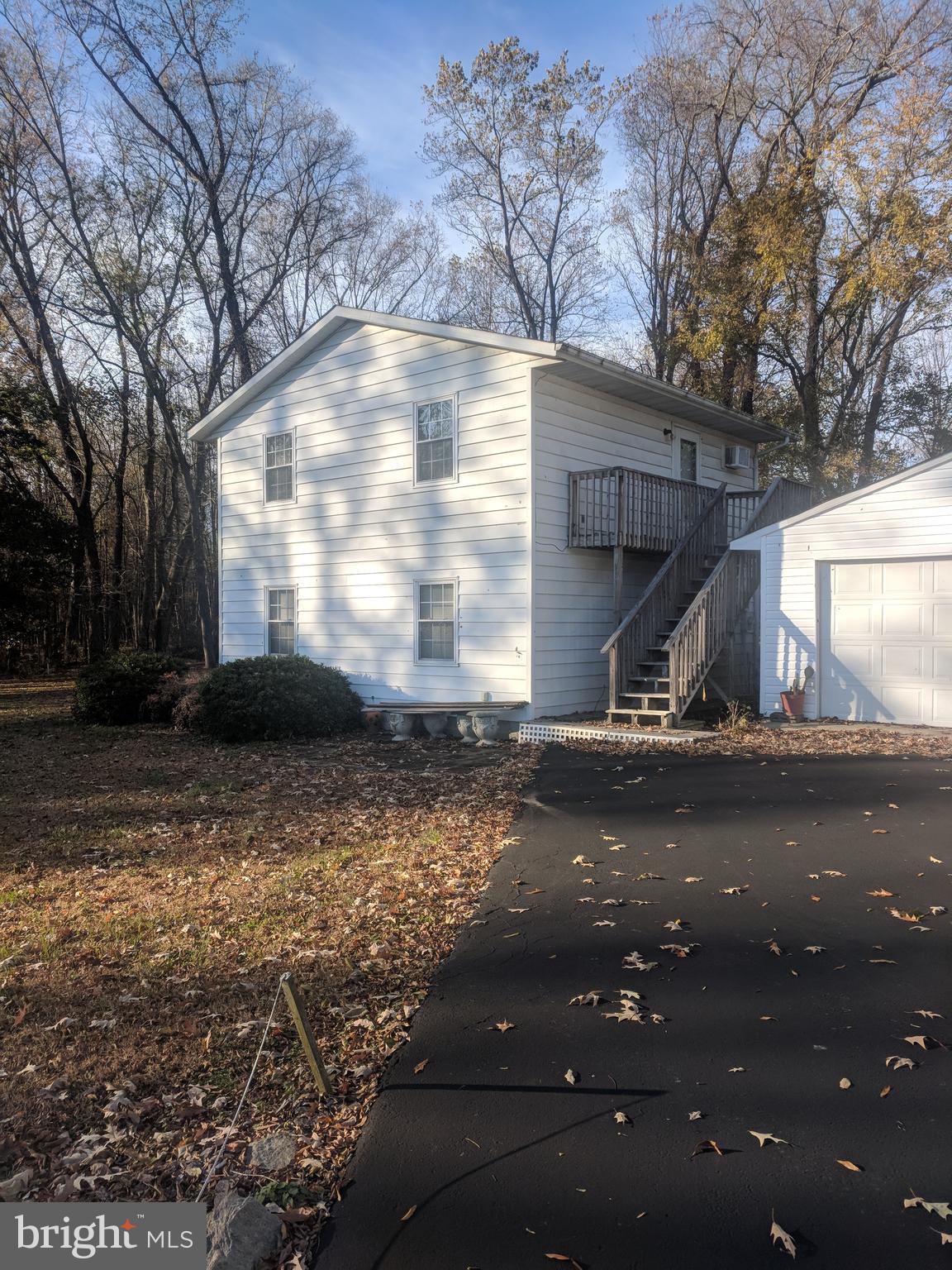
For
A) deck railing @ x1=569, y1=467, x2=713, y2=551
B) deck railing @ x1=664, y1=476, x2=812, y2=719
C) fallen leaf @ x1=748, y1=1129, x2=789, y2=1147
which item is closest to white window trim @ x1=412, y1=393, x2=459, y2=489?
deck railing @ x1=569, y1=467, x2=713, y2=551

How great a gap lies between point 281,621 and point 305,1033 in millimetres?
14625

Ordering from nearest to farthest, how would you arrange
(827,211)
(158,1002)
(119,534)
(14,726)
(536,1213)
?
(536,1213), (158,1002), (14,726), (827,211), (119,534)

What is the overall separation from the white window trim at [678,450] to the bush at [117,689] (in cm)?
1013

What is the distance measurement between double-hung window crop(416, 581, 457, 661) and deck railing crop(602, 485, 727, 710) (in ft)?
8.49

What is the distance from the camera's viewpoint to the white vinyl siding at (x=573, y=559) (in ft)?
43.9

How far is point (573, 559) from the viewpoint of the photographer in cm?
1409

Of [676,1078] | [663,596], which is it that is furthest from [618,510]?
[676,1078]

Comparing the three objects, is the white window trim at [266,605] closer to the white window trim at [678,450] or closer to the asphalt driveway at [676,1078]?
the white window trim at [678,450]

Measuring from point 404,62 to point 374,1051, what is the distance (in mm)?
25311

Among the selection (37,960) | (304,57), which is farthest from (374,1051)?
(304,57)

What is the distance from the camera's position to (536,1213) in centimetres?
268

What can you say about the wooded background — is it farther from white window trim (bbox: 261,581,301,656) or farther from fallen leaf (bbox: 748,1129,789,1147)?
fallen leaf (bbox: 748,1129,789,1147)

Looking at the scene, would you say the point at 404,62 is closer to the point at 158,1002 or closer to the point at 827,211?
the point at 827,211

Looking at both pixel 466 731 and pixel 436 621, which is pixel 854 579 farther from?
pixel 436 621
